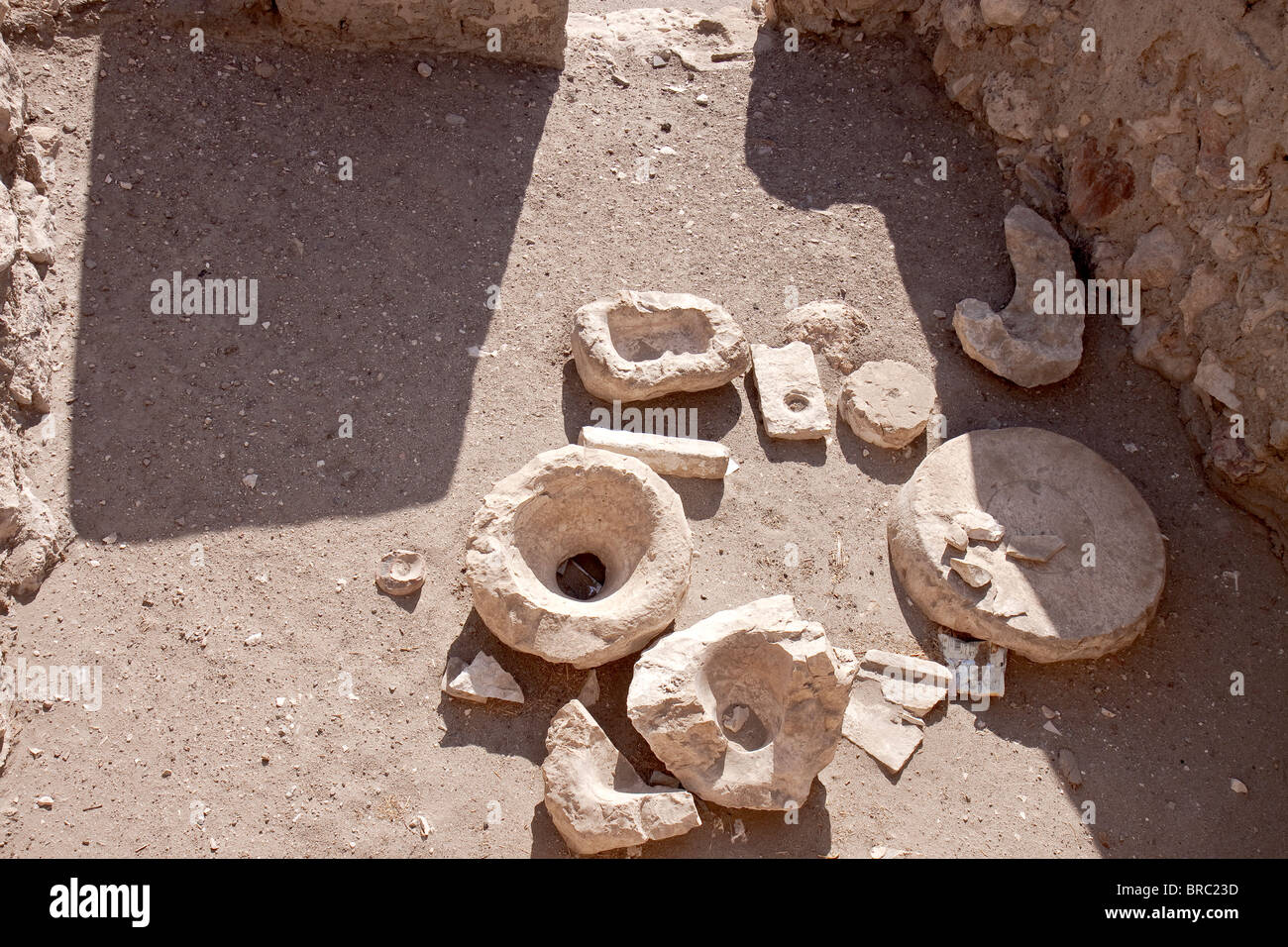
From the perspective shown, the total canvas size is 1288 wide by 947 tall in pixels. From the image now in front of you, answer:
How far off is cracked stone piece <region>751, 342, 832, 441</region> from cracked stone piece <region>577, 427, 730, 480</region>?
39 cm

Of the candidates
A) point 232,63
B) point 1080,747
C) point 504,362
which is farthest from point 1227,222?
point 232,63

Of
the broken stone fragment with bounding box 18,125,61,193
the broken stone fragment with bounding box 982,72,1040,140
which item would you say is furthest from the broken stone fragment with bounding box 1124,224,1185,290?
the broken stone fragment with bounding box 18,125,61,193

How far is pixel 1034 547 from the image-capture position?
4.47 metres

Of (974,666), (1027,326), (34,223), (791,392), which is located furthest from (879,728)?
(34,223)

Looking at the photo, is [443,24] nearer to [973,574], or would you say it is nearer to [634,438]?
[634,438]

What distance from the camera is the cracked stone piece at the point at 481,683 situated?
3955 mm

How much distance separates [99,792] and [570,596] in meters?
1.80

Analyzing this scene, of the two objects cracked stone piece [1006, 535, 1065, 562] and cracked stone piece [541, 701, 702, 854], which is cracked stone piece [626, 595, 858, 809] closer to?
cracked stone piece [541, 701, 702, 854]

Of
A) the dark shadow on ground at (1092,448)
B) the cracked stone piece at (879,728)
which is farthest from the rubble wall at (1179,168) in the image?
the cracked stone piece at (879,728)

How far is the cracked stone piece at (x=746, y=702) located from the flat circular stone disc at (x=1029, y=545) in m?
0.72

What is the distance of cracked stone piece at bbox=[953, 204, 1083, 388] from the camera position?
5102 millimetres

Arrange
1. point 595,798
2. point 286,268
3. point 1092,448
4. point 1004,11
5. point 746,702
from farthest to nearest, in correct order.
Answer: point 1004,11, point 286,268, point 1092,448, point 746,702, point 595,798

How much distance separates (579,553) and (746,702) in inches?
36.9

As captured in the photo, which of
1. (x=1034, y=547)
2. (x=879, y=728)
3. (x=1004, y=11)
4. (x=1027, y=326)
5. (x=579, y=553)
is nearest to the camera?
(x=879, y=728)
